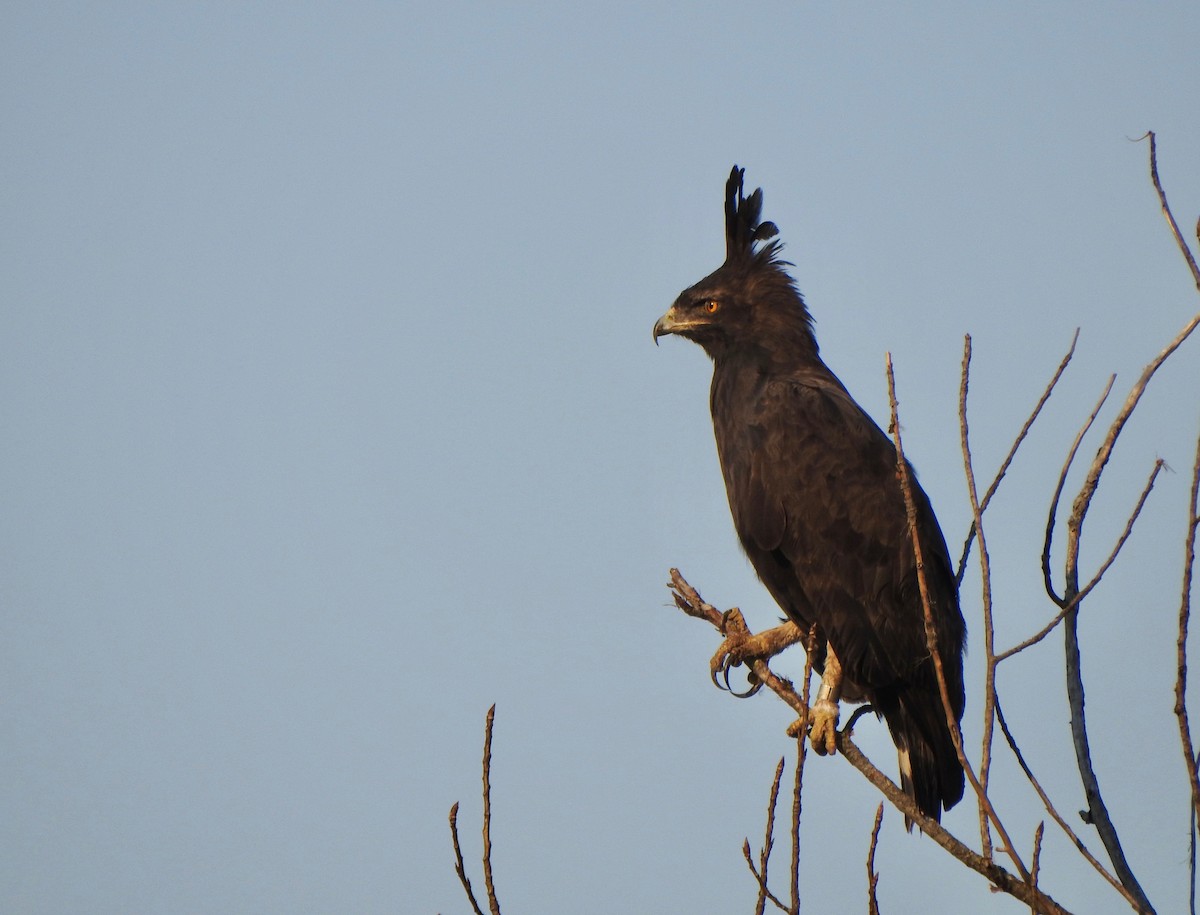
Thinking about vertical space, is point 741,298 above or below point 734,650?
above

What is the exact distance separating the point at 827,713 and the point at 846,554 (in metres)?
0.91

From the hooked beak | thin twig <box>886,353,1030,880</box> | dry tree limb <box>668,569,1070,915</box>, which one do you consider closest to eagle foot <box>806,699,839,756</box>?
dry tree limb <box>668,569,1070,915</box>

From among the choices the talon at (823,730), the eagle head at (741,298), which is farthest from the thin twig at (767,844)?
the eagle head at (741,298)

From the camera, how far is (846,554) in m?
6.00

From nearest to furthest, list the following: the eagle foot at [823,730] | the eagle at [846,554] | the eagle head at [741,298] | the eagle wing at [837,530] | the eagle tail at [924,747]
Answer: the eagle foot at [823,730] → the eagle tail at [924,747] → the eagle at [846,554] → the eagle wing at [837,530] → the eagle head at [741,298]

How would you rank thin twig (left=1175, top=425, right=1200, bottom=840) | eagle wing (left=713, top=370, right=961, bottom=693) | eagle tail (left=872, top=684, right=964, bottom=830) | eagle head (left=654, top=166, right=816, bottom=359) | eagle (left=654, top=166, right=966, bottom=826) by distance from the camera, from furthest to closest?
eagle head (left=654, top=166, right=816, bottom=359), eagle wing (left=713, top=370, right=961, bottom=693), eagle (left=654, top=166, right=966, bottom=826), eagle tail (left=872, top=684, right=964, bottom=830), thin twig (left=1175, top=425, right=1200, bottom=840)

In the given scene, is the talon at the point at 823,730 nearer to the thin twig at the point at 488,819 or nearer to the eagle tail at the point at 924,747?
the eagle tail at the point at 924,747

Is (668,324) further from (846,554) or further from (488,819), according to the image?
(488,819)

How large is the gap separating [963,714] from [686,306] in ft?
9.74

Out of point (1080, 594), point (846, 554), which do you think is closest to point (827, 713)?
point (846, 554)

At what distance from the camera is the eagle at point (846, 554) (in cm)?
571

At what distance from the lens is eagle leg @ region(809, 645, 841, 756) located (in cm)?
532

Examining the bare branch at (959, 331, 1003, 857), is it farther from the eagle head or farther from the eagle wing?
the eagle head

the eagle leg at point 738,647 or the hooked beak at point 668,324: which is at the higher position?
the hooked beak at point 668,324
